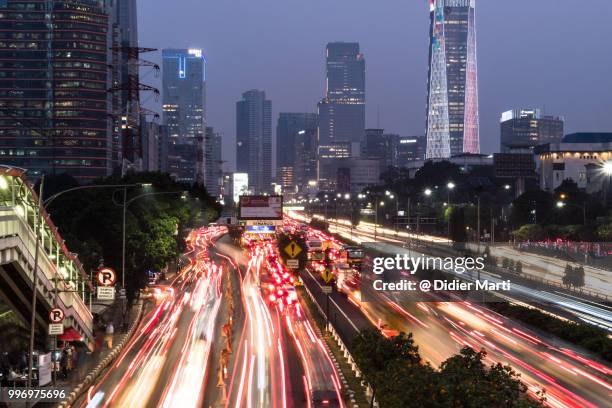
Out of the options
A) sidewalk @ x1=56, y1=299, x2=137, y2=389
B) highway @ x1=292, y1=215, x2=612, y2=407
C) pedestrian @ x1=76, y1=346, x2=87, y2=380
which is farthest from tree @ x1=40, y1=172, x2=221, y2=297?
highway @ x1=292, y1=215, x2=612, y2=407

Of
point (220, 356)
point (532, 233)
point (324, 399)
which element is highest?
point (532, 233)

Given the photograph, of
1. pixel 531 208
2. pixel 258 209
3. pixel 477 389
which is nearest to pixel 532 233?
pixel 531 208

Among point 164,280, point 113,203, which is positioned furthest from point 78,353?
point 164,280

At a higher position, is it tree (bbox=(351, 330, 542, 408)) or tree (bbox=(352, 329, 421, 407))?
tree (bbox=(351, 330, 542, 408))

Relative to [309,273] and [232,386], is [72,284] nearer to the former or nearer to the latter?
[232,386]

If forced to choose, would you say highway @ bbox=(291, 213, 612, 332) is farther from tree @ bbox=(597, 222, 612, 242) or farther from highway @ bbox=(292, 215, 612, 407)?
tree @ bbox=(597, 222, 612, 242)
